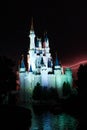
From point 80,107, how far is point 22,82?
54.4m

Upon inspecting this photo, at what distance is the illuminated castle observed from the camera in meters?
92.0

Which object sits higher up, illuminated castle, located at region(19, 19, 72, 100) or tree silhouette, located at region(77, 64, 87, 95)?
illuminated castle, located at region(19, 19, 72, 100)

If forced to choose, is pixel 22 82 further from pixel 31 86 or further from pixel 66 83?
pixel 66 83

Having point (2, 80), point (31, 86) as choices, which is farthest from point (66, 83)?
point (2, 80)

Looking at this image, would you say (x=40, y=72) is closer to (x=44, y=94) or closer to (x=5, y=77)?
(x=44, y=94)

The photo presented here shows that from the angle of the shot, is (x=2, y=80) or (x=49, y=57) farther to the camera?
(x=49, y=57)

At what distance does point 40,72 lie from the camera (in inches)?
3748

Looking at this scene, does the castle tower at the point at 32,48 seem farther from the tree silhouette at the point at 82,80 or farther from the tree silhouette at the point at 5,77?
the tree silhouette at the point at 5,77

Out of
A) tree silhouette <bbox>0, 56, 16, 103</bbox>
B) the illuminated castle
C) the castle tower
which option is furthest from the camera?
the castle tower

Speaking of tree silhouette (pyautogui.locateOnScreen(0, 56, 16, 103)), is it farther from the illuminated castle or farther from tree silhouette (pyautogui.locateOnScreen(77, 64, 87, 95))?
the illuminated castle

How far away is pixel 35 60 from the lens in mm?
99812

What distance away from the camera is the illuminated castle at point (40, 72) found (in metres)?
92.0

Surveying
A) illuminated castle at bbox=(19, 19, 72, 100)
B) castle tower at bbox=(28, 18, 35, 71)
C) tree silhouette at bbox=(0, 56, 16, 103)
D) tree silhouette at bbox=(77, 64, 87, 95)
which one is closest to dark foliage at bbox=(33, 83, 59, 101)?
illuminated castle at bbox=(19, 19, 72, 100)

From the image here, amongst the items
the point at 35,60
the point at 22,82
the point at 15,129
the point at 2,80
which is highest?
the point at 35,60
